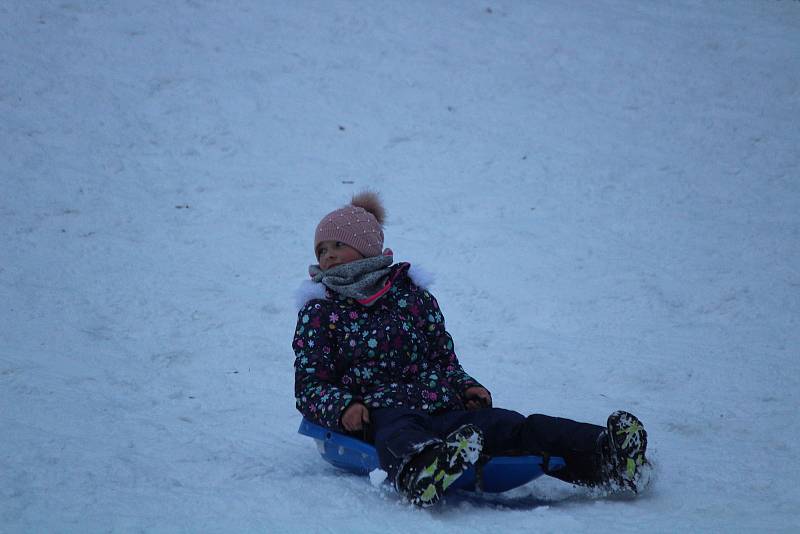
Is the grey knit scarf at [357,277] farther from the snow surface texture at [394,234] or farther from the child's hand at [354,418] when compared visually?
the snow surface texture at [394,234]

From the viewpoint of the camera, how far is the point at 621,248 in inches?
220

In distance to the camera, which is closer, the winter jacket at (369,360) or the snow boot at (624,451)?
the snow boot at (624,451)

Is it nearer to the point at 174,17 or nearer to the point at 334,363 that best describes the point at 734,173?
the point at 334,363

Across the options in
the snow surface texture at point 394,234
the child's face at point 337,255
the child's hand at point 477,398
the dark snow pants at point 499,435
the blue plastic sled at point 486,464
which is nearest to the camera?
the dark snow pants at point 499,435

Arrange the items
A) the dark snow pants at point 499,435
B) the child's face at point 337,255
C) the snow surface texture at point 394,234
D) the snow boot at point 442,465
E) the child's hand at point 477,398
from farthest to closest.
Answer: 1. the child's face at point 337,255
2. the child's hand at point 477,398
3. the snow surface texture at point 394,234
4. the dark snow pants at point 499,435
5. the snow boot at point 442,465

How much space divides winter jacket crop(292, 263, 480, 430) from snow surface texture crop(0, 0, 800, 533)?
307 millimetres

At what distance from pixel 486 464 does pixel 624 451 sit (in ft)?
1.45

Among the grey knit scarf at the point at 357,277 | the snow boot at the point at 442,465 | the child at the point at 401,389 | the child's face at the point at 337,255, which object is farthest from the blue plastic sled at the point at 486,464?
the child's face at the point at 337,255

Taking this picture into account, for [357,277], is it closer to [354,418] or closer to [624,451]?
[354,418]

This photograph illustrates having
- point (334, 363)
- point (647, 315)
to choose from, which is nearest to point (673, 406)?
point (647, 315)

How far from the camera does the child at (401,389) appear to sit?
2.30 meters

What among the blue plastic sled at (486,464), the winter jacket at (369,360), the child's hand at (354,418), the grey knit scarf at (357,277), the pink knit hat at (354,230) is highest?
the pink knit hat at (354,230)

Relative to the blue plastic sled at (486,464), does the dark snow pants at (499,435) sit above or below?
above

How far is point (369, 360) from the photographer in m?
2.81
